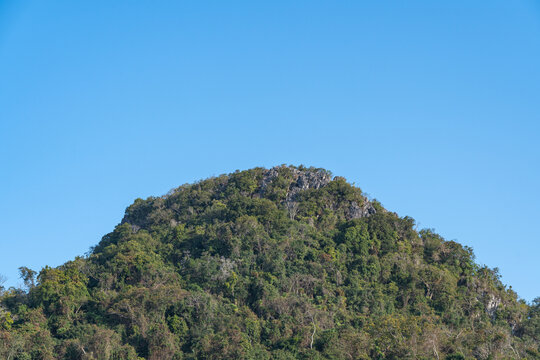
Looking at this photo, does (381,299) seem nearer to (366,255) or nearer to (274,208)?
(366,255)

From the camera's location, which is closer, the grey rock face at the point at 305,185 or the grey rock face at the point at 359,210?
the grey rock face at the point at 359,210

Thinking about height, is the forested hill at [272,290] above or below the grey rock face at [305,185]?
below

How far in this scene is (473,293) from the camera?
5191 centimetres

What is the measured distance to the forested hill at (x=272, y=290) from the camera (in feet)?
138

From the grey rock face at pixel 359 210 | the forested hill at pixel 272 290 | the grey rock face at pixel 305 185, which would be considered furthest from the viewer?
the grey rock face at pixel 305 185

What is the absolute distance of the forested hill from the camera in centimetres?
4194

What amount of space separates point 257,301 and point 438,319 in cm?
1249

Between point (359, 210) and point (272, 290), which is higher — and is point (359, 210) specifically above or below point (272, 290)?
above

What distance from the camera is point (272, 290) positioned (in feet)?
159

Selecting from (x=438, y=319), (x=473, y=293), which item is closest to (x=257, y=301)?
(x=438, y=319)

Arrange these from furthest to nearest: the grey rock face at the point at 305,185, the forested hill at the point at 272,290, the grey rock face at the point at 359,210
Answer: the grey rock face at the point at 305,185
the grey rock face at the point at 359,210
the forested hill at the point at 272,290

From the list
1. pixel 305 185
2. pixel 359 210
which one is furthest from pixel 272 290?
pixel 305 185

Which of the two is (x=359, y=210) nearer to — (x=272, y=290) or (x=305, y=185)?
(x=305, y=185)

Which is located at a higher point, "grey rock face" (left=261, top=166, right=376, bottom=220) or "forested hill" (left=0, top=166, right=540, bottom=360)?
"grey rock face" (left=261, top=166, right=376, bottom=220)
